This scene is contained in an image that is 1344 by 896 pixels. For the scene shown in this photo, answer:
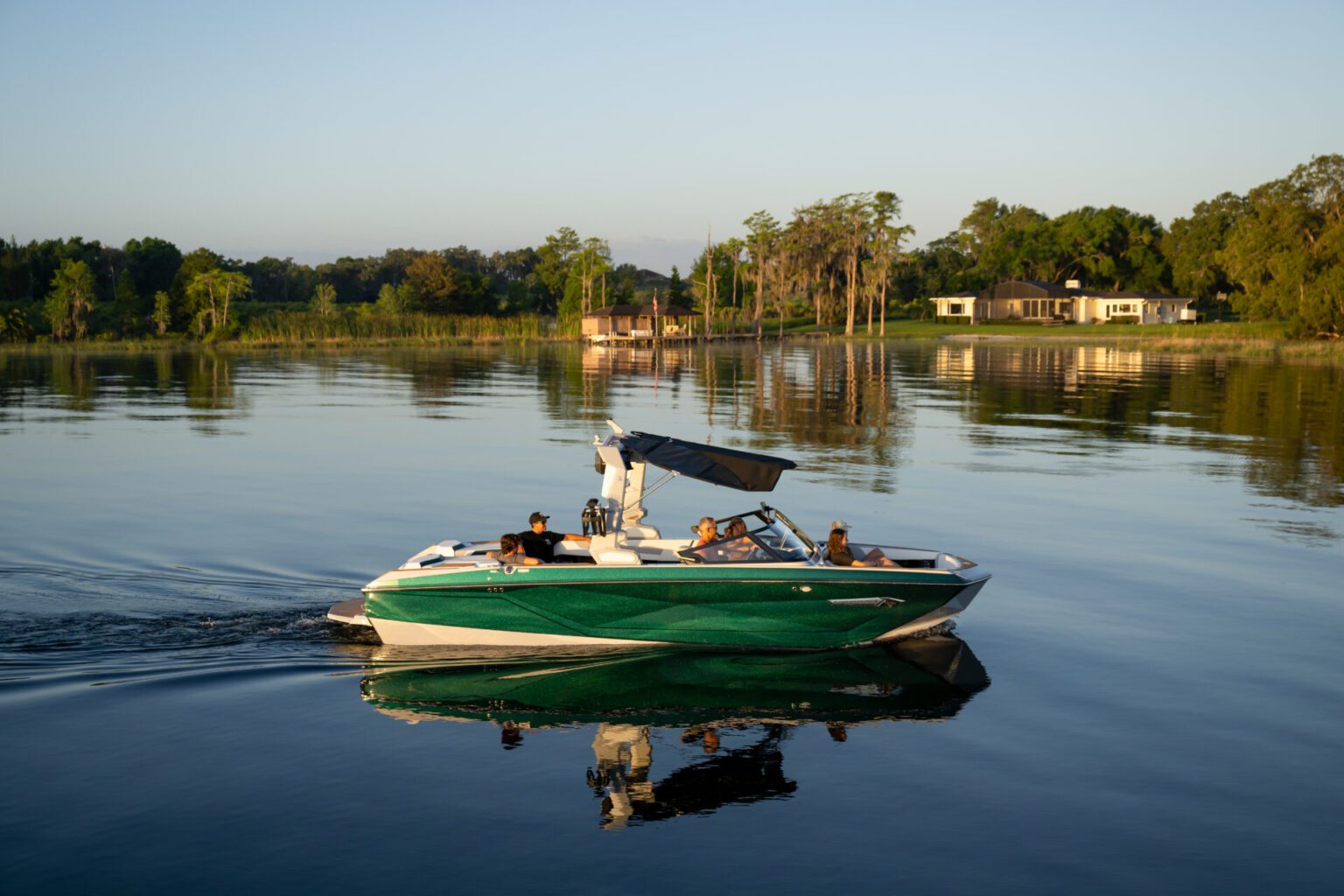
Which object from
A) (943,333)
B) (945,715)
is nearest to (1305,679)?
(945,715)

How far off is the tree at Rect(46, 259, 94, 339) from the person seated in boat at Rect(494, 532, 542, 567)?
102 m

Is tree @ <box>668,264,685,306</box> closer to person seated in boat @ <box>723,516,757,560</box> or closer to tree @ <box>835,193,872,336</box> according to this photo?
tree @ <box>835,193,872,336</box>

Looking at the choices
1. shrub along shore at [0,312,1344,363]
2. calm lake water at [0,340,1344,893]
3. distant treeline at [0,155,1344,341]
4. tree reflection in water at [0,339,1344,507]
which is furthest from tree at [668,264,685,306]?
calm lake water at [0,340,1344,893]

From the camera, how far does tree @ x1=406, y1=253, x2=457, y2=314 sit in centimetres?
12088

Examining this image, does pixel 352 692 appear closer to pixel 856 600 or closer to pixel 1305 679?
pixel 856 600

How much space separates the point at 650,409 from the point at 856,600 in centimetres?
3057

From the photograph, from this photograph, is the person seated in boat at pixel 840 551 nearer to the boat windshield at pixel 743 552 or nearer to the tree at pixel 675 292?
the boat windshield at pixel 743 552

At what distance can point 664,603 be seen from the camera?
14.1 meters

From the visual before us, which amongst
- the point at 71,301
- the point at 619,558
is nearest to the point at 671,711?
the point at 619,558

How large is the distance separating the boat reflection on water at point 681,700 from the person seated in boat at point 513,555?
4.19 feet

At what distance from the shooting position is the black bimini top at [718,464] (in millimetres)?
14789

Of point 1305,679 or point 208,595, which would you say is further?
point 208,595

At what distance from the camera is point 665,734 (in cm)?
1211

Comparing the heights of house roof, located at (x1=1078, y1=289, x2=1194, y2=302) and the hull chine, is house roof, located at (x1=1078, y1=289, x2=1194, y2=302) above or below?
above
